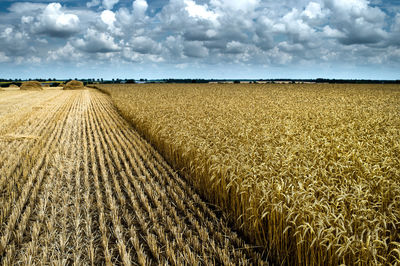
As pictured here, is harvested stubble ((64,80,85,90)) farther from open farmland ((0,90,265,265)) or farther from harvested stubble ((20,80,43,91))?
open farmland ((0,90,265,265))

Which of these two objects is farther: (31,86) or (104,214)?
(31,86)

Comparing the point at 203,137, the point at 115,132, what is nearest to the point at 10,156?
the point at 115,132

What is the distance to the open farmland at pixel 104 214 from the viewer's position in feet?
12.9

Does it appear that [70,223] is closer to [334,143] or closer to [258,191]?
[258,191]

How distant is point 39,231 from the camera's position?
14.7 ft

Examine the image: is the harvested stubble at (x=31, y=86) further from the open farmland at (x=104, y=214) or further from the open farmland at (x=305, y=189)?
the open farmland at (x=305, y=189)

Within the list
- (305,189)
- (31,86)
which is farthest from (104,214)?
(31,86)

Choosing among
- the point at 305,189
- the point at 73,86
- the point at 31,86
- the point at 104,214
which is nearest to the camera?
the point at 305,189

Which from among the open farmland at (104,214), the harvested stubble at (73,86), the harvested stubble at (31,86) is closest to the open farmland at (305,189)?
→ the open farmland at (104,214)

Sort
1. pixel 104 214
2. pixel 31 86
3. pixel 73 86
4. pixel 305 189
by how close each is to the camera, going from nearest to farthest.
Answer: pixel 305 189, pixel 104 214, pixel 31 86, pixel 73 86

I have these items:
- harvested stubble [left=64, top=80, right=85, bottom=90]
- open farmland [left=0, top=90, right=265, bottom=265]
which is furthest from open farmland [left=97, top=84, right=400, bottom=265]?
harvested stubble [left=64, top=80, right=85, bottom=90]

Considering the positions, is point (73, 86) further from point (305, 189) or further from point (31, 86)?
point (305, 189)

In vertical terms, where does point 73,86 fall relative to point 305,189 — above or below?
above

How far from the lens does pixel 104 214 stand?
16.8ft
